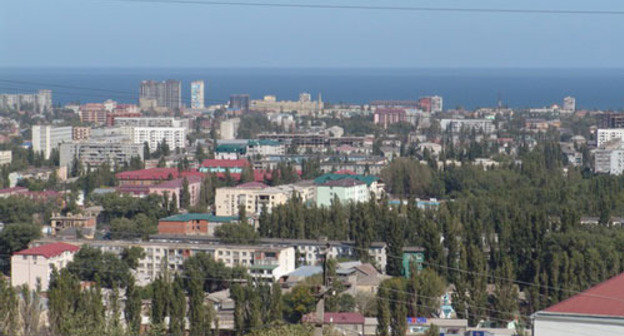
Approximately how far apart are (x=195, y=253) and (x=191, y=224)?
9.26 feet

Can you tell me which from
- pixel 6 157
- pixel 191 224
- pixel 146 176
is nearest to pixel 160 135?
pixel 6 157

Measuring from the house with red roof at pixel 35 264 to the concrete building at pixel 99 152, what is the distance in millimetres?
13827

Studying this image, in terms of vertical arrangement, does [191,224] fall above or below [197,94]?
above

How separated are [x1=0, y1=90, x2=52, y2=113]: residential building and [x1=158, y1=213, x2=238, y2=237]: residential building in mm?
31095

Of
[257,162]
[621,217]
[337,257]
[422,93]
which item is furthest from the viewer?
[422,93]

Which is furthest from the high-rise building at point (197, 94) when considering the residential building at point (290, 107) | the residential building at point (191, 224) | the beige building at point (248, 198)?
the residential building at point (191, 224)

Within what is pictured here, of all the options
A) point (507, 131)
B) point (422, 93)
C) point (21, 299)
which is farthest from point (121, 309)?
point (422, 93)

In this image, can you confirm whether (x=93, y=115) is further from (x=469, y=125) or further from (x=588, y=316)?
(x=588, y=316)

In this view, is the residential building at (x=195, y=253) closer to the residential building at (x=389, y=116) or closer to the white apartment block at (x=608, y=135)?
the white apartment block at (x=608, y=135)

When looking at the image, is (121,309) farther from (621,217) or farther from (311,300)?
(621,217)

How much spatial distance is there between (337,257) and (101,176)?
8.53m

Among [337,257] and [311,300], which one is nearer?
[311,300]

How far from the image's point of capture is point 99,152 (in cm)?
2711

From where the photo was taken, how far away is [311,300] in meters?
10.0
